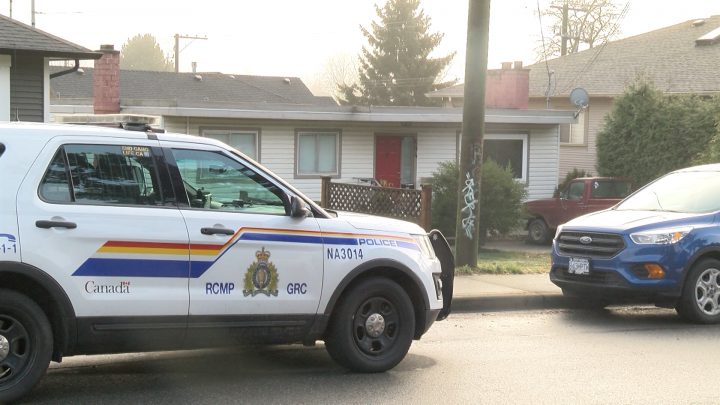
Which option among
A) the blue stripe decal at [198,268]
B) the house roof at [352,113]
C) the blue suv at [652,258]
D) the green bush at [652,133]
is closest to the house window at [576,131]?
the green bush at [652,133]

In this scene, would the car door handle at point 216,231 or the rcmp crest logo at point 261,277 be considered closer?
the car door handle at point 216,231

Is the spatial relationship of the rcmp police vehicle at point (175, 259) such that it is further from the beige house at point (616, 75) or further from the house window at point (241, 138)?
the beige house at point (616, 75)

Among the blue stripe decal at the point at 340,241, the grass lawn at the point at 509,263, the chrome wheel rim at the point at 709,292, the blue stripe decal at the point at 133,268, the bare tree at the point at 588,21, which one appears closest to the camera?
the blue stripe decal at the point at 133,268

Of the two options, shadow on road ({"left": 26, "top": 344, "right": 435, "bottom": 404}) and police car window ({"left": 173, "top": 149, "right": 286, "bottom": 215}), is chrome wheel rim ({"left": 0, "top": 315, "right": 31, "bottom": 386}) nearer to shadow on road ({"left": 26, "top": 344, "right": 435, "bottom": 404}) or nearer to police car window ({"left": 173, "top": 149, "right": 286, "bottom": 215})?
shadow on road ({"left": 26, "top": 344, "right": 435, "bottom": 404})

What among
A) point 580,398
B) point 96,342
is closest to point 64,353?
point 96,342

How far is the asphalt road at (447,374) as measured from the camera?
6832 mm

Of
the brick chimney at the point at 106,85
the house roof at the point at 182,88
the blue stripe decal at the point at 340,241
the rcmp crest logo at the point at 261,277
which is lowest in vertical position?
the rcmp crest logo at the point at 261,277

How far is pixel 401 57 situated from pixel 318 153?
1389 inches

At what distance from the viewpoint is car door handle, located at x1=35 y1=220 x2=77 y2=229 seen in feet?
Result: 20.2

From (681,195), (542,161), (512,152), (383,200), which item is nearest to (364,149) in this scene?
(512,152)

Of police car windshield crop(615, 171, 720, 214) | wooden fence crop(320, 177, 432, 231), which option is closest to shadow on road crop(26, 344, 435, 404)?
police car windshield crop(615, 171, 720, 214)

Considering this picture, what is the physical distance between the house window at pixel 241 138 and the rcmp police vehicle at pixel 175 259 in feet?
43.4

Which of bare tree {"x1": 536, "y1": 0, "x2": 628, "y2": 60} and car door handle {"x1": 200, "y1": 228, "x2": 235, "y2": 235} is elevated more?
bare tree {"x1": 536, "y1": 0, "x2": 628, "y2": 60}

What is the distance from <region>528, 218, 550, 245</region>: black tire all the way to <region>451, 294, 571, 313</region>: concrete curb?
8.95 m
